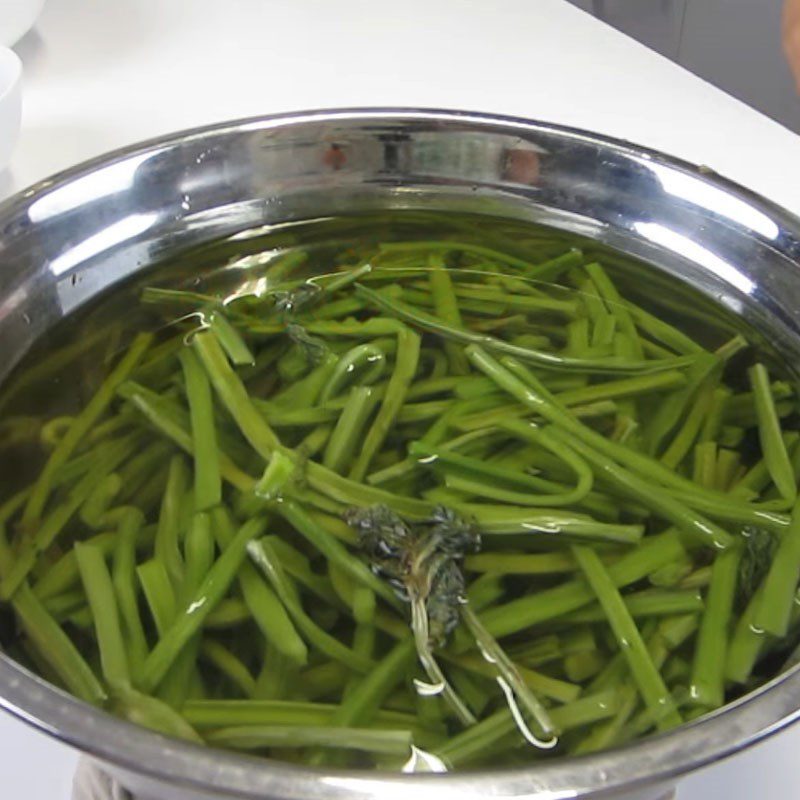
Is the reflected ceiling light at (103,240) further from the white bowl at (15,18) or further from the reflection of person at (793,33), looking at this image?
the reflection of person at (793,33)

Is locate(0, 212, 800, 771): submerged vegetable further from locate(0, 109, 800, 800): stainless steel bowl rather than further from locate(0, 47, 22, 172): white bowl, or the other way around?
locate(0, 47, 22, 172): white bowl

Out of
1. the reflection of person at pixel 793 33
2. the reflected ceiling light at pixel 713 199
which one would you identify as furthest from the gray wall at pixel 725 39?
the reflected ceiling light at pixel 713 199

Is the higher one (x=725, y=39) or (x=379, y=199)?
(x=725, y=39)

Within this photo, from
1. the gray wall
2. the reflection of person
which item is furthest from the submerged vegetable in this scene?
the gray wall

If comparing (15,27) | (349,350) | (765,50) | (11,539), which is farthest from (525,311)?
(765,50)

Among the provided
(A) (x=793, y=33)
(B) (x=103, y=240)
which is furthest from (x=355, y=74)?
(A) (x=793, y=33)

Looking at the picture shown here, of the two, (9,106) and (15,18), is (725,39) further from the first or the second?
(9,106)
